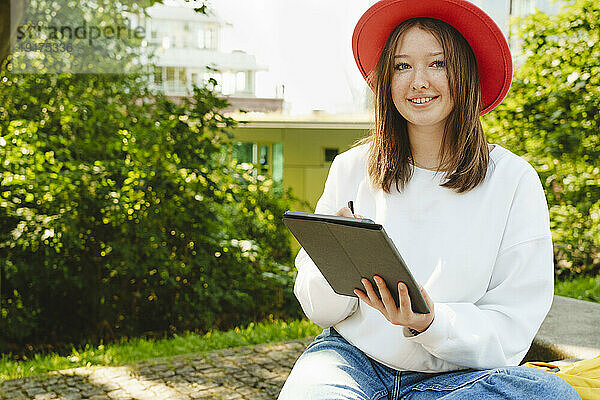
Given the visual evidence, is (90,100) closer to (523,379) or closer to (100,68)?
(100,68)

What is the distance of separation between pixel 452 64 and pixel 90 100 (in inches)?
136

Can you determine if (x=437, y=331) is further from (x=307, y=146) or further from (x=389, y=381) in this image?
(x=307, y=146)

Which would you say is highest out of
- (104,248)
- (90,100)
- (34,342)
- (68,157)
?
(90,100)

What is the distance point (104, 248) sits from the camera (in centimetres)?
482

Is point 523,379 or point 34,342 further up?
point 523,379

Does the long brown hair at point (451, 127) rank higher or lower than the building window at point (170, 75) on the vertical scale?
lower

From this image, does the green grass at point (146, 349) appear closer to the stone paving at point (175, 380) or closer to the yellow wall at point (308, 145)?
the stone paving at point (175, 380)

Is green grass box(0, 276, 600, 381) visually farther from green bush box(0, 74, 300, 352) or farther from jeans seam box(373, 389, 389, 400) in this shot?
jeans seam box(373, 389, 389, 400)

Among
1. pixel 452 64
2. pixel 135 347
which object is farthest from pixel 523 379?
pixel 135 347

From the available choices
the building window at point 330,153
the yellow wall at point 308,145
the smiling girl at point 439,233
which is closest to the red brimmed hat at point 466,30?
the smiling girl at point 439,233

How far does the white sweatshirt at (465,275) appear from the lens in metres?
1.67

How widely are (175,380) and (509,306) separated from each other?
2199mm

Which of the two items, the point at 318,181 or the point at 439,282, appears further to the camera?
the point at 318,181

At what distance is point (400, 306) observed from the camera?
1.53 metres
